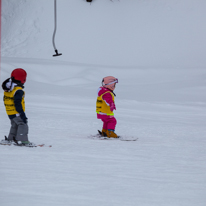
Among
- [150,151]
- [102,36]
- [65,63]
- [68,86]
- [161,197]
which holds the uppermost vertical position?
[102,36]

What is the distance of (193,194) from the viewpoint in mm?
4684

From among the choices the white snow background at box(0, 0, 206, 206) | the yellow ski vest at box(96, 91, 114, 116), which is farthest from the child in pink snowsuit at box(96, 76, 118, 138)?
the white snow background at box(0, 0, 206, 206)

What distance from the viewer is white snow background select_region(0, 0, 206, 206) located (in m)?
4.83

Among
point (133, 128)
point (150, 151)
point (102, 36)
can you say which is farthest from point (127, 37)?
point (150, 151)

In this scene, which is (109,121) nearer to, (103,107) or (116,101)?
(103,107)

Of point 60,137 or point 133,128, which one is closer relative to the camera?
point 60,137

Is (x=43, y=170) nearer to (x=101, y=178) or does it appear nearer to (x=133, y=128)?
(x=101, y=178)

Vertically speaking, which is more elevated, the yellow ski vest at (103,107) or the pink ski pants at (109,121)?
the yellow ski vest at (103,107)

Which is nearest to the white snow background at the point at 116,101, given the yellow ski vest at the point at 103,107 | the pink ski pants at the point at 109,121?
the pink ski pants at the point at 109,121

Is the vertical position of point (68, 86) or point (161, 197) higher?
point (68, 86)

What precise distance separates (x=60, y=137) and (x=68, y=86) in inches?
587

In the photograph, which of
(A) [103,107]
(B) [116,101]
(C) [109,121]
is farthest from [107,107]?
(B) [116,101]

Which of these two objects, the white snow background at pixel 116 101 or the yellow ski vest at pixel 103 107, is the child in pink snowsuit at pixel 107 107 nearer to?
the yellow ski vest at pixel 103 107

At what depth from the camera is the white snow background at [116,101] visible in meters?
4.83
